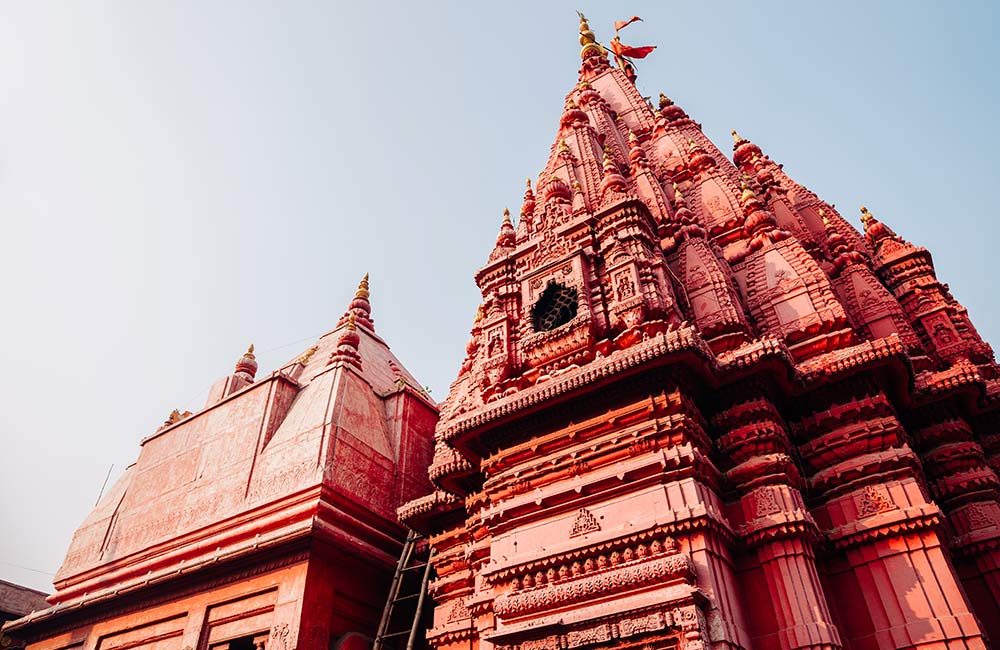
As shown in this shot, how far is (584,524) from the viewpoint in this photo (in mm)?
8281

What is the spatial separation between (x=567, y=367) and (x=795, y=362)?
11.2 feet

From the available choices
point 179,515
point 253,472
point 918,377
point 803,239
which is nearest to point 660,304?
point 918,377

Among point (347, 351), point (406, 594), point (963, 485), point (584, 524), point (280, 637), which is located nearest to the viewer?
point (584, 524)

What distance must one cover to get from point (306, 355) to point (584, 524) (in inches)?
516

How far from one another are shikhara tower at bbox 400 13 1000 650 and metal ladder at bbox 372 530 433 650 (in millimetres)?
532

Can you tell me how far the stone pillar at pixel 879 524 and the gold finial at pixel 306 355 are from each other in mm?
13901

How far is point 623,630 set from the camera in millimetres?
7145

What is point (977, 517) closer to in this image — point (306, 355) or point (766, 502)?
point (766, 502)

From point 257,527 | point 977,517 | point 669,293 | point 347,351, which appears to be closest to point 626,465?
point 669,293

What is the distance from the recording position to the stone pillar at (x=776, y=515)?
706 centimetres

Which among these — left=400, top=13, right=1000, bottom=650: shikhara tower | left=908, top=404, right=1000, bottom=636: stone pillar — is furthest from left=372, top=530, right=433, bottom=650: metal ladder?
left=908, top=404, right=1000, bottom=636: stone pillar

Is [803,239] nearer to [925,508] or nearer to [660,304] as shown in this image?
[660,304]

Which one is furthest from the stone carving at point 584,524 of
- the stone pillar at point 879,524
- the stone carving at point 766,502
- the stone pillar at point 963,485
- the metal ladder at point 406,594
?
the stone pillar at point 963,485

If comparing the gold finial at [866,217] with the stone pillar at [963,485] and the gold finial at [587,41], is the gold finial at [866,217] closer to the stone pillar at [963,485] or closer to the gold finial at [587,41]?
the stone pillar at [963,485]
